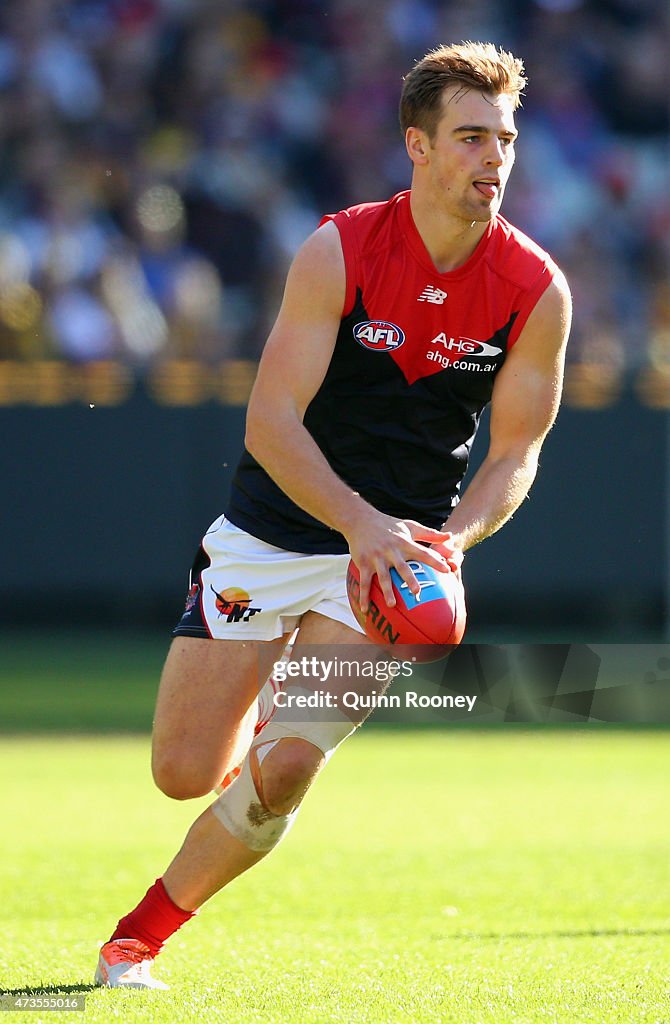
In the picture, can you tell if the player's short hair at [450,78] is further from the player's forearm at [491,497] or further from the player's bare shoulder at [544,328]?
the player's forearm at [491,497]

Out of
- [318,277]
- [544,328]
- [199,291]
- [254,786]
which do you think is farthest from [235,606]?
[199,291]

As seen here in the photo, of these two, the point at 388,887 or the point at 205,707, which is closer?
the point at 205,707

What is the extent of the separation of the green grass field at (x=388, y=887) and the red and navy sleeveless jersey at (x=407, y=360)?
1290 millimetres

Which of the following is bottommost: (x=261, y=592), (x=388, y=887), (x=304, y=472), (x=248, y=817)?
(x=388, y=887)

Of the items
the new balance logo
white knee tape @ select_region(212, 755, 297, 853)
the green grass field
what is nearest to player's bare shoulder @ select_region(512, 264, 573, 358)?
the new balance logo

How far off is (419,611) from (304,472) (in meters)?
0.52

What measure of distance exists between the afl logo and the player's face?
0.40 meters

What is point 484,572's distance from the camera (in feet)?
43.2

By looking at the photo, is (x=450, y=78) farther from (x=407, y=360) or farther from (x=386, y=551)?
(x=386, y=551)

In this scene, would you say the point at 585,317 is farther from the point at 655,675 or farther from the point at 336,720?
the point at 336,720

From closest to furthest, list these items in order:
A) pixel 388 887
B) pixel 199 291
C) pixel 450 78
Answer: pixel 450 78
pixel 388 887
pixel 199 291

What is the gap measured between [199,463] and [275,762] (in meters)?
8.81

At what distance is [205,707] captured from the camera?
4.71m

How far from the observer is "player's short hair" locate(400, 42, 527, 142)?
443cm
